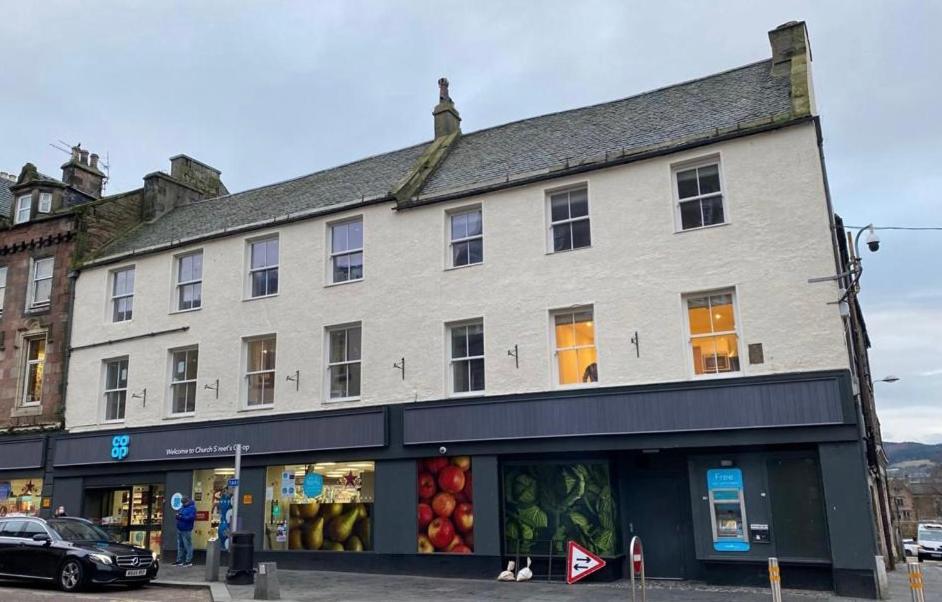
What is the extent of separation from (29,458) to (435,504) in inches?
547

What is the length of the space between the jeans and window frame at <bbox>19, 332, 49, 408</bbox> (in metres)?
7.89

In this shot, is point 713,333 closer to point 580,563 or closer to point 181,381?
point 580,563

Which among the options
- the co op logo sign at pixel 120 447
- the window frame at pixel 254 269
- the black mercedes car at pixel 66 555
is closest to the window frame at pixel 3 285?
the co op logo sign at pixel 120 447

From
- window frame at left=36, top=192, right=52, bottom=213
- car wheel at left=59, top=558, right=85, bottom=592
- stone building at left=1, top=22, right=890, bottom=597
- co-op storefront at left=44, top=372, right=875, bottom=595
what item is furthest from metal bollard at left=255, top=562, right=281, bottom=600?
window frame at left=36, top=192, right=52, bottom=213

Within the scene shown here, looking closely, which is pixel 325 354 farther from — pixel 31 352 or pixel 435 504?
pixel 31 352

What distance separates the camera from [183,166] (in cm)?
2861

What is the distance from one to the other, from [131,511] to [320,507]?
6.73 m

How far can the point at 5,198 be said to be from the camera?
2939cm

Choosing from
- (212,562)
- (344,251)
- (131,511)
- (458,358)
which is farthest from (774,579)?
(131,511)

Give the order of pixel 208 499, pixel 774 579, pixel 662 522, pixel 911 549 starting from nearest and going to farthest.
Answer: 1. pixel 774 579
2. pixel 662 522
3. pixel 208 499
4. pixel 911 549

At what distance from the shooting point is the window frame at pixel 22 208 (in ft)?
85.6

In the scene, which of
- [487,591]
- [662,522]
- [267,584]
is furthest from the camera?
[662,522]

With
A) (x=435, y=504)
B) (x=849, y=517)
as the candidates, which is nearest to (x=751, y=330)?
(x=849, y=517)

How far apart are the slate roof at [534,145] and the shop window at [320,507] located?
6963 millimetres
